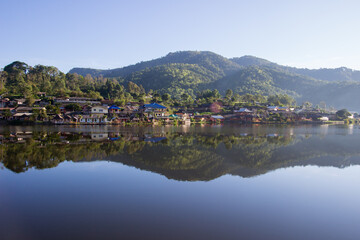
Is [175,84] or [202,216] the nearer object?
[202,216]

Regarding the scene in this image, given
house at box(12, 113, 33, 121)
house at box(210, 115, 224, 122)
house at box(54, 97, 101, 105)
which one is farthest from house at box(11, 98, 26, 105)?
house at box(210, 115, 224, 122)

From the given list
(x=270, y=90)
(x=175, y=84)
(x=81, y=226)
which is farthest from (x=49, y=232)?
(x=270, y=90)

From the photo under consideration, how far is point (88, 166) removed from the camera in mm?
12547

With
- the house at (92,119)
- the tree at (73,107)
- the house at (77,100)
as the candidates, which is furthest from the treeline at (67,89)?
the house at (92,119)

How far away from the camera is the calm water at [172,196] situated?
20.3ft

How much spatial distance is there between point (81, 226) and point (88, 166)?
6.82 metres

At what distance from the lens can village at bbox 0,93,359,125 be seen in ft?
145

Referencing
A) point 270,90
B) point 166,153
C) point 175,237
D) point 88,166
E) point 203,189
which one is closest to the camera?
point 175,237

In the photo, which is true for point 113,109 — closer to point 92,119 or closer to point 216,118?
point 92,119

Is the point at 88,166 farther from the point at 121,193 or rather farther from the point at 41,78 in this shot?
the point at 41,78

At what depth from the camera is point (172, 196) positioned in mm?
8562

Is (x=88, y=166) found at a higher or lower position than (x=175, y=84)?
lower

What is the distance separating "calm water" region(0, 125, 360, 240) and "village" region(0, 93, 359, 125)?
1239 inches

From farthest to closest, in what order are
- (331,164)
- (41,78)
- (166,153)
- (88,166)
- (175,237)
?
(41,78), (166,153), (331,164), (88,166), (175,237)
